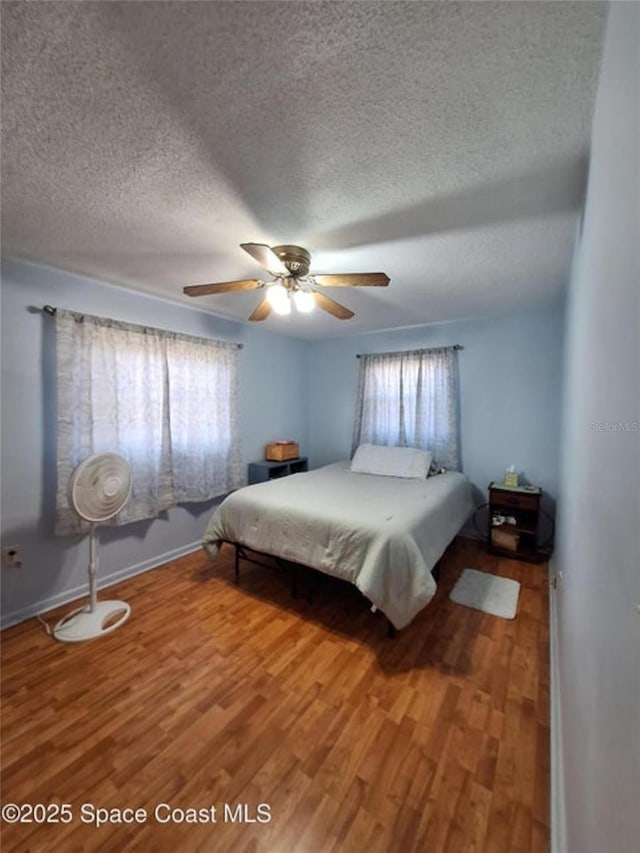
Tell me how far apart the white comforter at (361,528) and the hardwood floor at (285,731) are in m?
0.40

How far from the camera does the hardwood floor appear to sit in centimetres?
113

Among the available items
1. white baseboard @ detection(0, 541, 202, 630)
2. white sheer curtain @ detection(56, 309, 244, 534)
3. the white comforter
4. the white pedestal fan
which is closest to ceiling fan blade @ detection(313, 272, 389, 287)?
the white comforter

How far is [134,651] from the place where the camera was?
75.9 inches

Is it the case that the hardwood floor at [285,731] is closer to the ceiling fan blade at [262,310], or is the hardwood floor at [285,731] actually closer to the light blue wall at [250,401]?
the light blue wall at [250,401]

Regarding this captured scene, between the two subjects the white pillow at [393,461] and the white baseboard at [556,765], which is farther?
the white pillow at [393,461]

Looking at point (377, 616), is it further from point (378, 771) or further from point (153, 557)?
point (153, 557)

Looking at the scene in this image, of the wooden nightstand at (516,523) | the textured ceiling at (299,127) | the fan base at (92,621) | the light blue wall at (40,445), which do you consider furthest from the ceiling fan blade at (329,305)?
the fan base at (92,621)

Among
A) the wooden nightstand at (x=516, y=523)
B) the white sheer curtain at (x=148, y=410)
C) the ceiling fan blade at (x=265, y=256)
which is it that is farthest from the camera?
the wooden nightstand at (x=516, y=523)

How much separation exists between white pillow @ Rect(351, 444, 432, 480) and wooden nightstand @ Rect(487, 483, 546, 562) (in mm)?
672

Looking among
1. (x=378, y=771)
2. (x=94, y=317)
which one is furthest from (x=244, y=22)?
(x=378, y=771)

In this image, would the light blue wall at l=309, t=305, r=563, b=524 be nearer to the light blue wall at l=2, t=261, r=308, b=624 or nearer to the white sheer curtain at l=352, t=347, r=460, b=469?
the white sheer curtain at l=352, t=347, r=460, b=469

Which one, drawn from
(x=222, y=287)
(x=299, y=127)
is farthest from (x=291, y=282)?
(x=299, y=127)

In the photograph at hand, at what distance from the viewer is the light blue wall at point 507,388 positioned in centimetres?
312

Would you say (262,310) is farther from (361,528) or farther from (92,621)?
(92,621)
